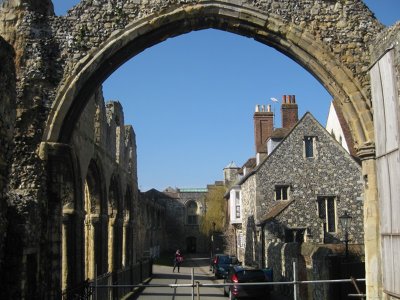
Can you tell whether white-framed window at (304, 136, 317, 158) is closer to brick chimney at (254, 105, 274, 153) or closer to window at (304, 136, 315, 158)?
window at (304, 136, 315, 158)

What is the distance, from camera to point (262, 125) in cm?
3519

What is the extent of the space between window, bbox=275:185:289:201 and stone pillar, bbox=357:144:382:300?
18633mm

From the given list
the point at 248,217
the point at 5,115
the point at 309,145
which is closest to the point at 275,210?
the point at 309,145

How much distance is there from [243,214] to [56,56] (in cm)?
2643

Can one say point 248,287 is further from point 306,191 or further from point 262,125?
point 262,125

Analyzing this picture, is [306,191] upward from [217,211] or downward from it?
upward

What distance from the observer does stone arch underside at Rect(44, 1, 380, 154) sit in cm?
952

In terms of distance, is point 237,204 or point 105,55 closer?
point 105,55

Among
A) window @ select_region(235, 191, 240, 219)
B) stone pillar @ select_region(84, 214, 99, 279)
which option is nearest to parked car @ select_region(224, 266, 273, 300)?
stone pillar @ select_region(84, 214, 99, 279)

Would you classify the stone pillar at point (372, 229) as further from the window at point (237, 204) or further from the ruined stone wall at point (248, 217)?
the window at point (237, 204)

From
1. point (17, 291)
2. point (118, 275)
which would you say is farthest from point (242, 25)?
A: point (118, 275)

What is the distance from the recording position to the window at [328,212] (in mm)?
26438

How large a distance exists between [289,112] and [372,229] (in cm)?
2285

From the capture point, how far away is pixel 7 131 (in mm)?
6762
